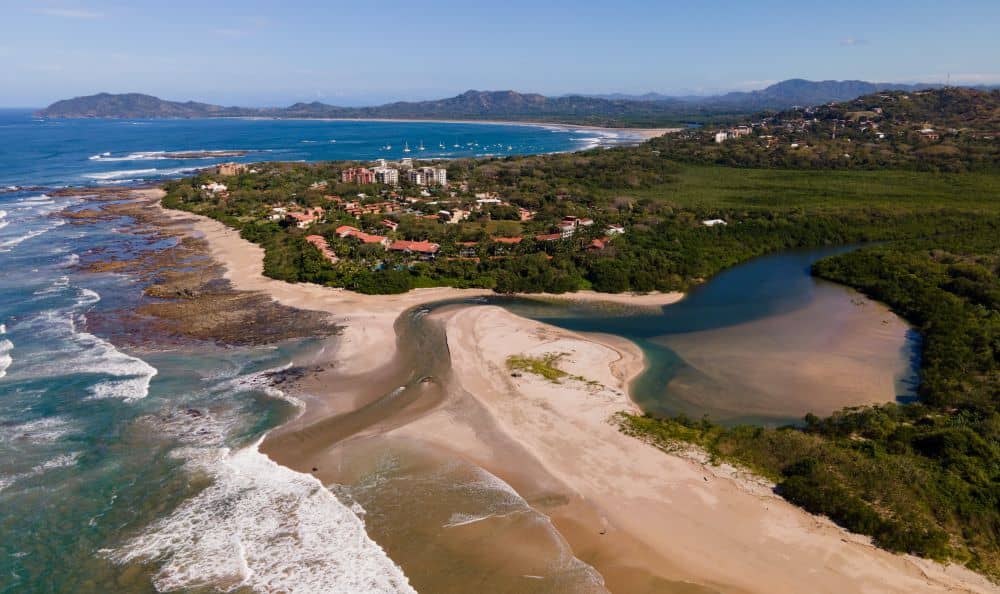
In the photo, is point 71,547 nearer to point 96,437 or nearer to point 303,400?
point 96,437

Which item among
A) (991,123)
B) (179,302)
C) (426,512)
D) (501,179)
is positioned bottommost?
(426,512)

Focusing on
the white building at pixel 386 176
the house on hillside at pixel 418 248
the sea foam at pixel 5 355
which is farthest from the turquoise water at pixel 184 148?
the sea foam at pixel 5 355

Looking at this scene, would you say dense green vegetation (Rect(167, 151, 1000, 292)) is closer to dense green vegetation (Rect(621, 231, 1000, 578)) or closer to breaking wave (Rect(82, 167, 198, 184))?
breaking wave (Rect(82, 167, 198, 184))

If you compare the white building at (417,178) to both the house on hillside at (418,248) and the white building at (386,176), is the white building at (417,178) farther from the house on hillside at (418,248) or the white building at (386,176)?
the house on hillside at (418,248)

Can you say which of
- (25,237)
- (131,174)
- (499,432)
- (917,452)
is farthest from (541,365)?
(131,174)

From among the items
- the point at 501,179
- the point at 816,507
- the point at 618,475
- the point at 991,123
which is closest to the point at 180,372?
the point at 618,475

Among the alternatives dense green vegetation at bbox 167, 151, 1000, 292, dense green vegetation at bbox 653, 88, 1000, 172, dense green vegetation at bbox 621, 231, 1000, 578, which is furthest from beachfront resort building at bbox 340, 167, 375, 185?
dense green vegetation at bbox 621, 231, 1000, 578
